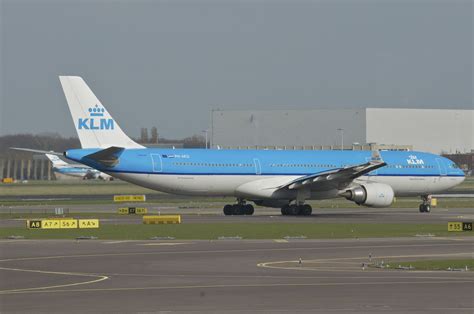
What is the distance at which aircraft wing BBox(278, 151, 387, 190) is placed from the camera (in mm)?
57750

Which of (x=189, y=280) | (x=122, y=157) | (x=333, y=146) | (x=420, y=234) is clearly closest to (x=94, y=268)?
(x=189, y=280)

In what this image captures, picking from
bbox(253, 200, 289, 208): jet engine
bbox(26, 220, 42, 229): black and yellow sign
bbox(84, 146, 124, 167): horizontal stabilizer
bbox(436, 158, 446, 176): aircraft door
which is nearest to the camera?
bbox(26, 220, 42, 229): black and yellow sign

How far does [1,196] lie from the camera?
9800cm

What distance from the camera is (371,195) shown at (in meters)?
58.2

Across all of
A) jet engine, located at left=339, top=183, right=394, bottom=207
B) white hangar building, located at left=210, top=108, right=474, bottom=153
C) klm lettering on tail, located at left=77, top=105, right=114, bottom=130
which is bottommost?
jet engine, located at left=339, top=183, right=394, bottom=207

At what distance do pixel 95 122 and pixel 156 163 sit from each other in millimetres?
4597

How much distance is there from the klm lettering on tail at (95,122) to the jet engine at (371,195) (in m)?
14.9

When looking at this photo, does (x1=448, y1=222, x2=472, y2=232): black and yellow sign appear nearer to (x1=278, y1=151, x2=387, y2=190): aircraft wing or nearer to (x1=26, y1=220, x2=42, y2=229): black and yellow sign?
(x1=278, y1=151, x2=387, y2=190): aircraft wing

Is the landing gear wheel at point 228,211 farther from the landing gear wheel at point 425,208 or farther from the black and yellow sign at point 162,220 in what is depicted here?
the landing gear wheel at point 425,208

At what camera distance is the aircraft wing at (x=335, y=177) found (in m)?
57.8

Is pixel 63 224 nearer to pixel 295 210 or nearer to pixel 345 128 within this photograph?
pixel 295 210

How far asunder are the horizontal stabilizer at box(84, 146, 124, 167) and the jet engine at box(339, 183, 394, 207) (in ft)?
45.7

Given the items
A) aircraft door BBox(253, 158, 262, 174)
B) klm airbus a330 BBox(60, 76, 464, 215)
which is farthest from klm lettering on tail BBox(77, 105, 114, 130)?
aircraft door BBox(253, 158, 262, 174)

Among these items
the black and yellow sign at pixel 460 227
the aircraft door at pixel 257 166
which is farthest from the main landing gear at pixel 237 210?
the black and yellow sign at pixel 460 227
